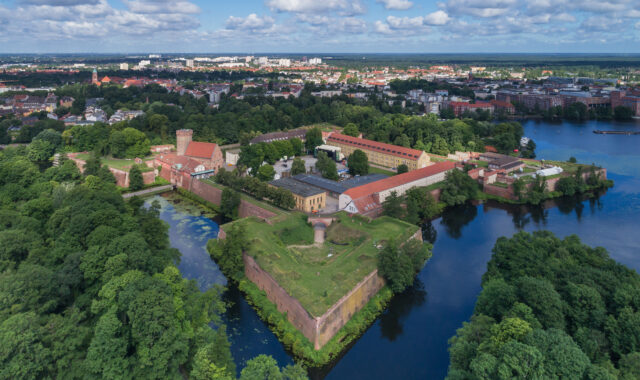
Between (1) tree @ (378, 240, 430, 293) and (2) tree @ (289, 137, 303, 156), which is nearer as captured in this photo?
(1) tree @ (378, 240, 430, 293)

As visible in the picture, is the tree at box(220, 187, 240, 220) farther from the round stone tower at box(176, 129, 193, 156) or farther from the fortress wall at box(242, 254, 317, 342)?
the round stone tower at box(176, 129, 193, 156)

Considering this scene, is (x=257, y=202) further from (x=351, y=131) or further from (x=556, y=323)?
(x=351, y=131)

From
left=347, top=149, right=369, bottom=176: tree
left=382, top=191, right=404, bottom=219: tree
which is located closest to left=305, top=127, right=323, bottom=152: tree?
left=347, top=149, right=369, bottom=176: tree

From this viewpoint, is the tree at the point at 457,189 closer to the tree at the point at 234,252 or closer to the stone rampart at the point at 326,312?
the stone rampart at the point at 326,312

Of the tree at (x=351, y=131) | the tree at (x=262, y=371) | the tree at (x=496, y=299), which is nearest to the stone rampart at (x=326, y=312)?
the tree at (x=262, y=371)

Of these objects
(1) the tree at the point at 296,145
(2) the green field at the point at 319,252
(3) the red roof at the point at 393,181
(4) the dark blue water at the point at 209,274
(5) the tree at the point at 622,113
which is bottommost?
(4) the dark blue water at the point at 209,274

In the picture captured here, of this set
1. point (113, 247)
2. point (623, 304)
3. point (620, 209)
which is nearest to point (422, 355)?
point (623, 304)

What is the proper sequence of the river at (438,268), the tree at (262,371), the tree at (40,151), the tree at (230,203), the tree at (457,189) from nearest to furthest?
the tree at (262,371) < the river at (438,268) < the tree at (230,203) < the tree at (457,189) < the tree at (40,151)
